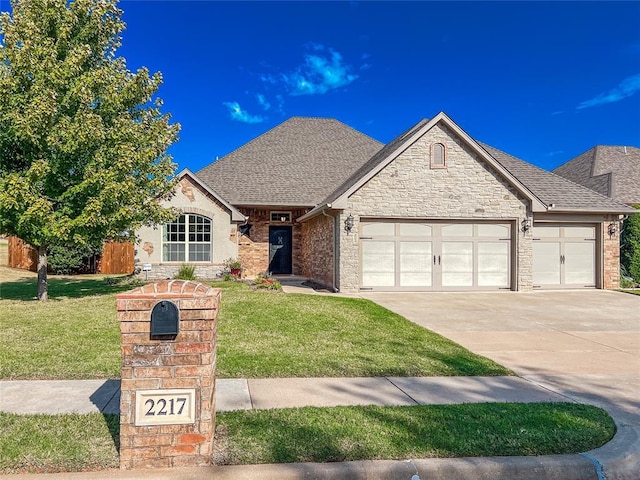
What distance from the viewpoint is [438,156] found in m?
14.2

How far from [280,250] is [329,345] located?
1280 centimetres

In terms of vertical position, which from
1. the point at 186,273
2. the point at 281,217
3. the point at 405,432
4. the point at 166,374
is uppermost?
the point at 281,217

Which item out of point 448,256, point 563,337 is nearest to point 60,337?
point 563,337

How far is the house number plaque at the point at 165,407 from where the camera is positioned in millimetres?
3150

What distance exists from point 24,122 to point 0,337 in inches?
200

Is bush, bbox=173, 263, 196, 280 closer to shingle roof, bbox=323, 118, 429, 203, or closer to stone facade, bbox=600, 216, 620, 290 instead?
shingle roof, bbox=323, 118, 429, 203

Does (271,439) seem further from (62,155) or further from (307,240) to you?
(307,240)

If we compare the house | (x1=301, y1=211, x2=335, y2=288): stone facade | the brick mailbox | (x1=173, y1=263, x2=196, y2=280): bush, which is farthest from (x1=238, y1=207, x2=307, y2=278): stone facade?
the brick mailbox

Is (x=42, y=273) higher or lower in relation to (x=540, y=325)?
higher

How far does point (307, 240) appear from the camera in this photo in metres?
18.5

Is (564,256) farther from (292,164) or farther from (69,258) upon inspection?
(69,258)

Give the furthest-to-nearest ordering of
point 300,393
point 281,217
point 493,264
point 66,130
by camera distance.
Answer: point 281,217 < point 493,264 < point 66,130 < point 300,393

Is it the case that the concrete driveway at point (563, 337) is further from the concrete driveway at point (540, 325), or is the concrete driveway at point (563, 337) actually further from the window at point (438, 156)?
the window at point (438, 156)

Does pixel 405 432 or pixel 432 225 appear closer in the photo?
pixel 405 432
